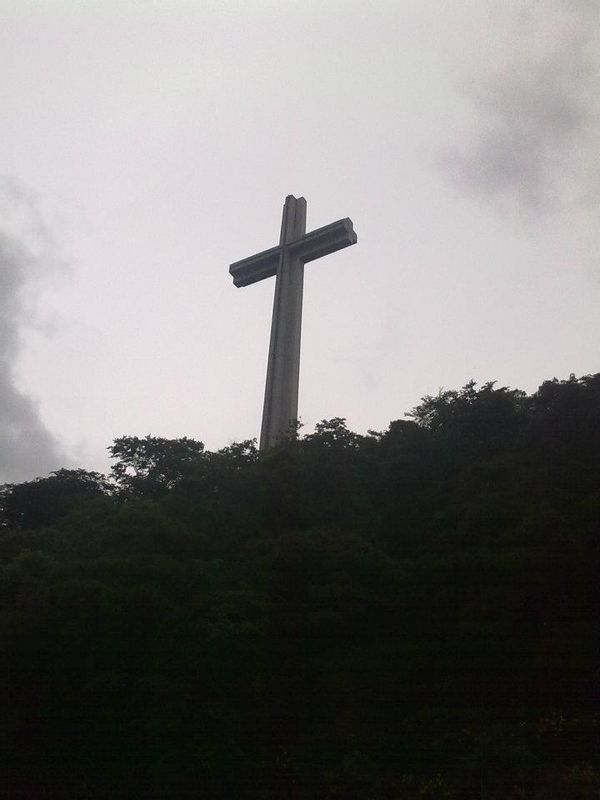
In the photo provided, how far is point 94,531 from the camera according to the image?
587 inches

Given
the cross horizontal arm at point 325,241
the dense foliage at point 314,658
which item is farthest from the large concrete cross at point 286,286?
the dense foliage at point 314,658

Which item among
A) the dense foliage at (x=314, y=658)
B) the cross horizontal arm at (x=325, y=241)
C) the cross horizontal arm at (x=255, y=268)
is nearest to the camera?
the dense foliage at (x=314, y=658)

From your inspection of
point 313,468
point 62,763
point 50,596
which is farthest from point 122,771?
point 313,468

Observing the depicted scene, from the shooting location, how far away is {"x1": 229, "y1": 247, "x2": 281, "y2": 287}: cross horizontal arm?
23.8 meters

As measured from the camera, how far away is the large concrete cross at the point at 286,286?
21.2 metres

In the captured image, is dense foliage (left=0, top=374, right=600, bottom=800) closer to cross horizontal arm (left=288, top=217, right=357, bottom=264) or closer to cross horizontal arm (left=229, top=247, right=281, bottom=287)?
cross horizontal arm (left=288, top=217, right=357, bottom=264)

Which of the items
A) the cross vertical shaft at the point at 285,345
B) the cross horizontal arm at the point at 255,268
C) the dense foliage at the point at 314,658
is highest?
the cross horizontal arm at the point at 255,268

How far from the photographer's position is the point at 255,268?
79.7 ft

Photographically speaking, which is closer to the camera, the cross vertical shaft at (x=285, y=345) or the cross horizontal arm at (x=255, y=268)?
the cross vertical shaft at (x=285, y=345)

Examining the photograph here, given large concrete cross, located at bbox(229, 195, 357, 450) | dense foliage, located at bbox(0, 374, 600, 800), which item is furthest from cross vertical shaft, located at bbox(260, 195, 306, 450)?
dense foliage, located at bbox(0, 374, 600, 800)

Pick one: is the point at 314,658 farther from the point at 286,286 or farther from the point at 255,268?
the point at 255,268

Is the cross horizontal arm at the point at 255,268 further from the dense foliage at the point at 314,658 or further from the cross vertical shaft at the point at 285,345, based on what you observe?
the dense foliage at the point at 314,658

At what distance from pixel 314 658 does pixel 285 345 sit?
11115mm

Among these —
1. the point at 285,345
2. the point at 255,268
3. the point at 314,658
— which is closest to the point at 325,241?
the point at 255,268
